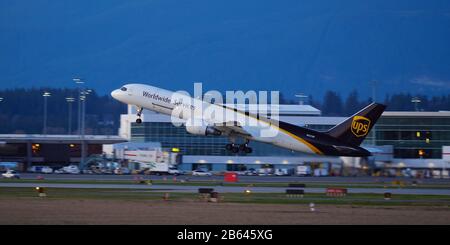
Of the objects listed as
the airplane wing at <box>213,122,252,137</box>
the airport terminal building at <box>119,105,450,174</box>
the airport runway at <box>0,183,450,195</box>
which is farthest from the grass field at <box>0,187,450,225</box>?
the airport terminal building at <box>119,105,450,174</box>

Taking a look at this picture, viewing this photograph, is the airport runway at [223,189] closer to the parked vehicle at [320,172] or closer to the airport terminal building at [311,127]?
the parked vehicle at [320,172]

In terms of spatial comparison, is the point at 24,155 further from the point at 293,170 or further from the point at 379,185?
the point at 379,185

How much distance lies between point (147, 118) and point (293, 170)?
24.8 meters

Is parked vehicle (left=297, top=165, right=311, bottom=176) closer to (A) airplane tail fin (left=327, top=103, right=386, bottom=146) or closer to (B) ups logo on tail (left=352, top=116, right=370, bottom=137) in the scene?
(A) airplane tail fin (left=327, top=103, right=386, bottom=146)

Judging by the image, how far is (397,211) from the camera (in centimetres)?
4822

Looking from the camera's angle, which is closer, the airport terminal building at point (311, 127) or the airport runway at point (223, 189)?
the airport runway at point (223, 189)

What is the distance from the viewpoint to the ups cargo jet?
2729 inches

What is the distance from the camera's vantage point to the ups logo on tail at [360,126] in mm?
69312

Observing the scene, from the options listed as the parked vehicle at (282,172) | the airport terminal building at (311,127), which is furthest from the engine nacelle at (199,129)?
the airport terminal building at (311,127)

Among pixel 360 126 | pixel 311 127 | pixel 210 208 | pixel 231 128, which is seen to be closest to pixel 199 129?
pixel 231 128

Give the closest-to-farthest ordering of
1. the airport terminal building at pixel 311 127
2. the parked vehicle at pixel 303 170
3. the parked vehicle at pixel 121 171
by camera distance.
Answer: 1. the parked vehicle at pixel 303 170
2. the parked vehicle at pixel 121 171
3. the airport terminal building at pixel 311 127

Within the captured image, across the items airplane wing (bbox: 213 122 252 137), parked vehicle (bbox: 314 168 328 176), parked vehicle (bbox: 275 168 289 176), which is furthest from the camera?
parked vehicle (bbox: 275 168 289 176)

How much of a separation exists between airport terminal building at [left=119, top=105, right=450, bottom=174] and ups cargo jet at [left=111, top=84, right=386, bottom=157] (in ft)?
94.5

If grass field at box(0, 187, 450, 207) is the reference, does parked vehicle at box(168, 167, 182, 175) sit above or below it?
above
